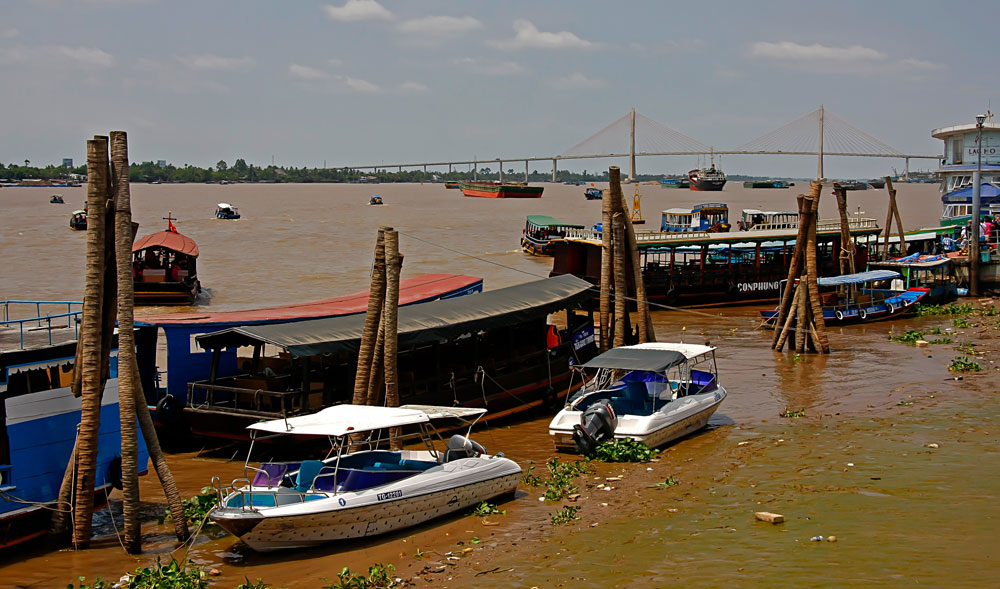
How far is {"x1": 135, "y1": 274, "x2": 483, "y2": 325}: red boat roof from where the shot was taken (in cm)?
1505

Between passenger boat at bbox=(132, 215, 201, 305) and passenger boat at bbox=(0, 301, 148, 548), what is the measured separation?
21.2 m

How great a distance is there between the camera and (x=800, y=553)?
9.24 metres

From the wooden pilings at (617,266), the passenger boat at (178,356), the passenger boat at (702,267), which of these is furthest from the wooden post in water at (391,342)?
the passenger boat at (702,267)

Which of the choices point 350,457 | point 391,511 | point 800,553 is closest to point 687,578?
point 800,553

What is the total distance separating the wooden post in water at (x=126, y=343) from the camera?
9.94 metres

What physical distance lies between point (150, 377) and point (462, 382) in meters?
5.02

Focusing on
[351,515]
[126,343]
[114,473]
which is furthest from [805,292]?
[126,343]

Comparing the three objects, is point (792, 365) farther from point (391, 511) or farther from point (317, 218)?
point (317, 218)

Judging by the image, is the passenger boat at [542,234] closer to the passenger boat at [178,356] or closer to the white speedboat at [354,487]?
the passenger boat at [178,356]

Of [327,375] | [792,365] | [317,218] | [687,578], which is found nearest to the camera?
[687,578]

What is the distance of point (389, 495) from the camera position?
408 inches

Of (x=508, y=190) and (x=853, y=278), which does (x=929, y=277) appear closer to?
(x=853, y=278)

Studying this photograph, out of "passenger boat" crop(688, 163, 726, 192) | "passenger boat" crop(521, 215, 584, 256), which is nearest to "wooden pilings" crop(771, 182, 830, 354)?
"passenger boat" crop(521, 215, 584, 256)

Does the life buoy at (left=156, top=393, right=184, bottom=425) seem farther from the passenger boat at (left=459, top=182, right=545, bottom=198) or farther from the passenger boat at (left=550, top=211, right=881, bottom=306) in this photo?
the passenger boat at (left=459, top=182, right=545, bottom=198)
